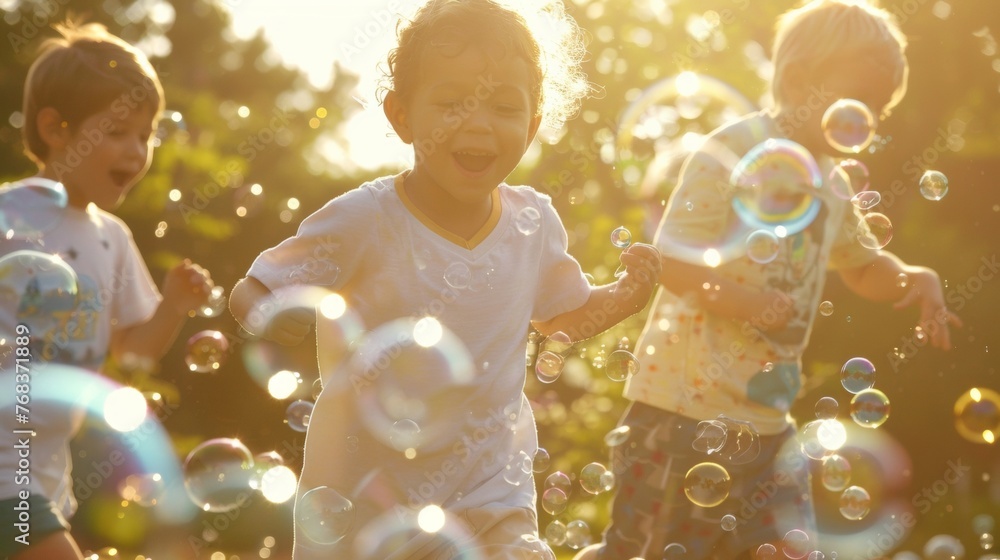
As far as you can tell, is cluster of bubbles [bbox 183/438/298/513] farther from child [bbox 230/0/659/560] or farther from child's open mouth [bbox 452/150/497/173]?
child's open mouth [bbox 452/150/497/173]

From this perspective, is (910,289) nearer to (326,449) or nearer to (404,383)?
(404,383)

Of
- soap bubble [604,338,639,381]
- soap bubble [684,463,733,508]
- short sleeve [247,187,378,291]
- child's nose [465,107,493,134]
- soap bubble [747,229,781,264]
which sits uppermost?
child's nose [465,107,493,134]

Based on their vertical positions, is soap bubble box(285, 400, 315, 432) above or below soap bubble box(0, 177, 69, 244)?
below

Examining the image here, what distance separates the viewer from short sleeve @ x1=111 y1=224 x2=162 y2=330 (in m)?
3.96

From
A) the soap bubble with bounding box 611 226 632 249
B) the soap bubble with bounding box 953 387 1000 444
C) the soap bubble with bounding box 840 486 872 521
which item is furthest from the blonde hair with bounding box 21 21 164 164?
the soap bubble with bounding box 953 387 1000 444

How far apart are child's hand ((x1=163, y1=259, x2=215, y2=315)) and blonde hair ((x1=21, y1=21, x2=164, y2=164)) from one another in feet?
1.98

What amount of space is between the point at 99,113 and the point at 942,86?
4.54 m

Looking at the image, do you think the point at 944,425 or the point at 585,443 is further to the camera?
the point at 585,443

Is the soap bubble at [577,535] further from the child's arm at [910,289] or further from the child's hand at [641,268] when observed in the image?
the child's arm at [910,289]

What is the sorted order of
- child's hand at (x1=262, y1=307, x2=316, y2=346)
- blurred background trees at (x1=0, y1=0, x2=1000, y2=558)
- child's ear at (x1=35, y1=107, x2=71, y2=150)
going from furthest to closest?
blurred background trees at (x1=0, y1=0, x2=1000, y2=558), child's ear at (x1=35, y1=107, x2=71, y2=150), child's hand at (x1=262, y1=307, x2=316, y2=346)

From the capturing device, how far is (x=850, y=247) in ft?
14.1

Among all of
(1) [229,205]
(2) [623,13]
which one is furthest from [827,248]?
(1) [229,205]

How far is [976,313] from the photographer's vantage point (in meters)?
5.98

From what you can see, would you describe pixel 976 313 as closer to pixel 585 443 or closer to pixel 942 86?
pixel 942 86
